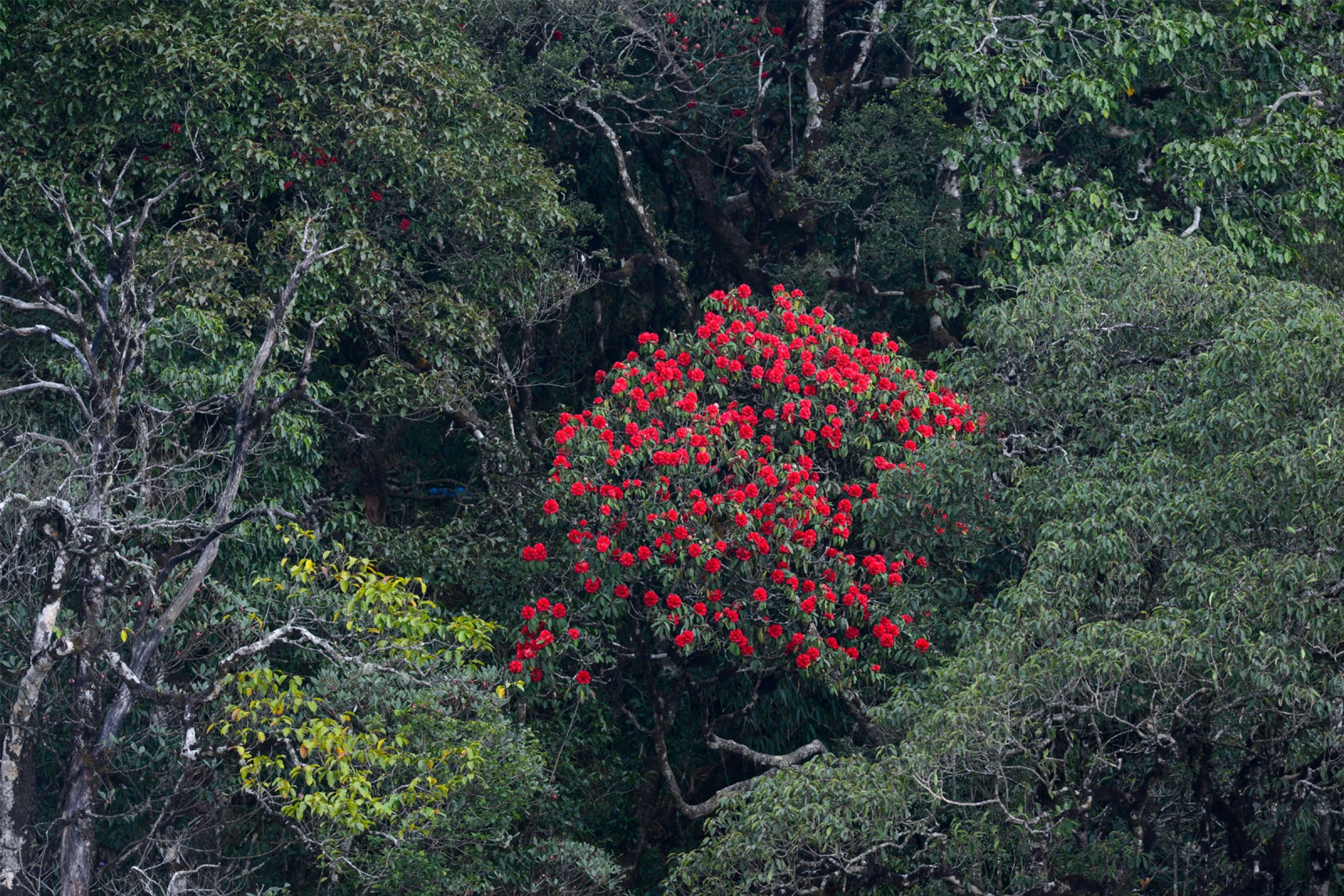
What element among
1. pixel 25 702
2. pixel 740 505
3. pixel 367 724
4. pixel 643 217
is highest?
pixel 643 217

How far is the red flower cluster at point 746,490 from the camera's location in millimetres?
10180

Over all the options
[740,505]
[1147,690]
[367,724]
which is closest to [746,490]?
[740,505]

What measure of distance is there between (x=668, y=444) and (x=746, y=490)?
684 mm

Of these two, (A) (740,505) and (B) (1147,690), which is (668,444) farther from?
(B) (1147,690)

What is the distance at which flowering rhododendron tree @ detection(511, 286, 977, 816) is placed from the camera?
33.4 feet

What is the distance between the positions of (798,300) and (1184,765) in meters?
4.92

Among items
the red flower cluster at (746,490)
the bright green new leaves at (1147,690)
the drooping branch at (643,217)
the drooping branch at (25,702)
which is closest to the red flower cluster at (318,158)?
the red flower cluster at (746,490)

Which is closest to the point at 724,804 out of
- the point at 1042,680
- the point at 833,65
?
the point at 1042,680

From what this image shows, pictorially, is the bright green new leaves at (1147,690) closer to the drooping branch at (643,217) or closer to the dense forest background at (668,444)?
the dense forest background at (668,444)

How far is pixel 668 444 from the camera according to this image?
10.5m

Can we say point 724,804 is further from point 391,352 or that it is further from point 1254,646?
point 391,352

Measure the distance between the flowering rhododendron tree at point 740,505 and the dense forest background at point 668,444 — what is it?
0.17 ft

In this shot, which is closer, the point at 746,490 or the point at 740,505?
the point at 740,505

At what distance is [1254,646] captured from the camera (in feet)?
22.9
